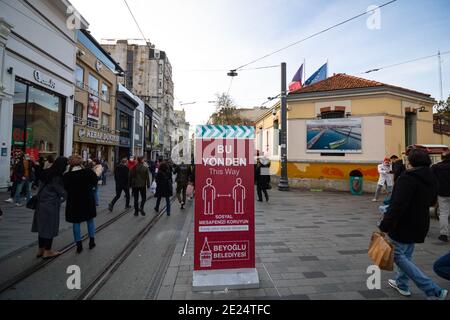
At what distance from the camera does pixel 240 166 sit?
12.5 feet

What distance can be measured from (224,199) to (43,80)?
616 inches

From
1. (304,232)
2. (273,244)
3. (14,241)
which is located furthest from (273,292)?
(14,241)

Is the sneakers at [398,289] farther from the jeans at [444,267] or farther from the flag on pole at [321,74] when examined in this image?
the flag on pole at [321,74]

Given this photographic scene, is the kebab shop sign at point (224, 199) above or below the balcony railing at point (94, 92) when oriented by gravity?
below

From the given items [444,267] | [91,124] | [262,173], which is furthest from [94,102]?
[444,267]

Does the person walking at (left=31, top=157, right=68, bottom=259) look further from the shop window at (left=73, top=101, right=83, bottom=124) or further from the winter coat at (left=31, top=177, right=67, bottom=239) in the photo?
the shop window at (left=73, top=101, right=83, bottom=124)

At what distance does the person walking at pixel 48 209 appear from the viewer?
4.78 m

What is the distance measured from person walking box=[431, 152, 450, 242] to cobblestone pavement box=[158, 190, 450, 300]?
330mm

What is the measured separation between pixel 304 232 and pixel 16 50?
14946 mm

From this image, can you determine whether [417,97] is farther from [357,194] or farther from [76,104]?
[76,104]

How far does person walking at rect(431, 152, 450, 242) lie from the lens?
5.80 metres

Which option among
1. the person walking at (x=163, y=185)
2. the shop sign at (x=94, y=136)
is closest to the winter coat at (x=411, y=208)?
the person walking at (x=163, y=185)

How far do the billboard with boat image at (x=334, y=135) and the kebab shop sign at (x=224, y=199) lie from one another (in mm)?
13326
